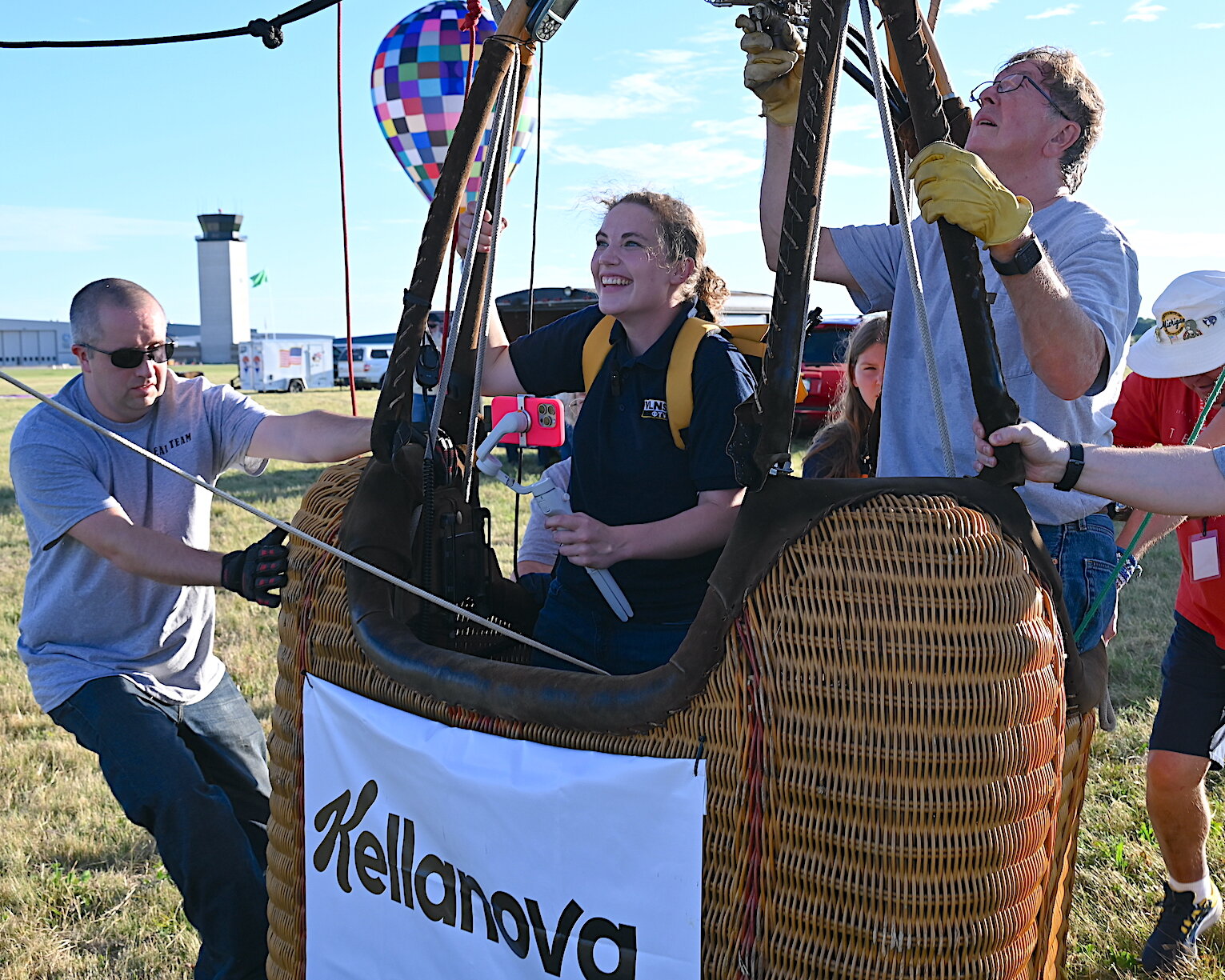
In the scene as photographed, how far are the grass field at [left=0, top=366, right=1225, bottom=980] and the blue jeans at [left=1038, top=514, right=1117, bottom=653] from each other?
1.24 meters

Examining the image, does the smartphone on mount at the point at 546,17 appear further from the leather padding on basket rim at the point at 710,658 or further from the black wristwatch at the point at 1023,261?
Result: the leather padding on basket rim at the point at 710,658

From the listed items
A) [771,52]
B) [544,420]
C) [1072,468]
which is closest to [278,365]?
[544,420]

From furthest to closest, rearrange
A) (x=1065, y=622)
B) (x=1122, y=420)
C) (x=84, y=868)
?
(x=84, y=868), (x=1122, y=420), (x=1065, y=622)

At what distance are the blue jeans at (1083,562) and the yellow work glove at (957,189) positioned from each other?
0.64m

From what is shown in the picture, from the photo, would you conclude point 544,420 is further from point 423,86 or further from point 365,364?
point 365,364

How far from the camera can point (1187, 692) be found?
2594 millimetres

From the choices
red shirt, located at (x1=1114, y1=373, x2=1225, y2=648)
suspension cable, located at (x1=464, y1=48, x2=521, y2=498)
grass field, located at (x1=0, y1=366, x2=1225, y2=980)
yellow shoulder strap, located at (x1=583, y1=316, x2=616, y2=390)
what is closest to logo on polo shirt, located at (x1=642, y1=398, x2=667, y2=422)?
yellow shoulder strap, located at (x1=583, y1=316, x2=616, y2=390)

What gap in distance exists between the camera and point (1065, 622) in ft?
4.52

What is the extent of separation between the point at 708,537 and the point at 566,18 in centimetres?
96

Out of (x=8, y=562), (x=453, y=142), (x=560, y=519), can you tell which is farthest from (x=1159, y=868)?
(x=8, y=562)

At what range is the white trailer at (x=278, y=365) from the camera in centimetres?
3562

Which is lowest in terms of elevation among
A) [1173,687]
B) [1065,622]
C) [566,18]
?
[1173,687]

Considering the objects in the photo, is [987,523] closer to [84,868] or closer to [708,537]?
[708,537]

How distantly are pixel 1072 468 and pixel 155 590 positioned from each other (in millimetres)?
2010
